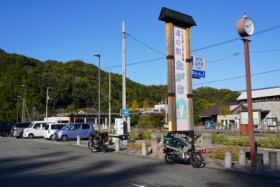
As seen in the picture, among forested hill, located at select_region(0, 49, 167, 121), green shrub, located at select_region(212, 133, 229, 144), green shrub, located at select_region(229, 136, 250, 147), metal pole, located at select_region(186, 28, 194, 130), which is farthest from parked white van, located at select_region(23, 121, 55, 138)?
forested hill, located at select_region(0, 49, 167, 121)

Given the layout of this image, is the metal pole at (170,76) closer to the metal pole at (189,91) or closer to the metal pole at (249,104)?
the metal pole at (189,91)

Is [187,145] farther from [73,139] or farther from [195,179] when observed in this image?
[73,139]

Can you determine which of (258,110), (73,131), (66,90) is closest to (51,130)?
(73,131)

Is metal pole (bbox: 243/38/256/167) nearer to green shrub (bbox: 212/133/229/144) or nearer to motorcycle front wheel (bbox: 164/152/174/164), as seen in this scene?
motorcycle front wheel (bbox: 164/152/174/164)

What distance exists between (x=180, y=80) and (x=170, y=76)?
748 mm

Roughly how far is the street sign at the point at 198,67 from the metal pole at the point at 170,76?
3.17 meters

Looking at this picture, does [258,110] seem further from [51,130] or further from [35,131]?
[51,130]

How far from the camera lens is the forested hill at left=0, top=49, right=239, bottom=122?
318 ft

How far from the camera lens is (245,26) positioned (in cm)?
1564

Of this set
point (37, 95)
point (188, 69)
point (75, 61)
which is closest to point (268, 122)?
point (188, 69)

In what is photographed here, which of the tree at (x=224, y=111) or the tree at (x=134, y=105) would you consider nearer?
the tree at (x=224, y=111)

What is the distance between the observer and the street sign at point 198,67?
21.4 metres

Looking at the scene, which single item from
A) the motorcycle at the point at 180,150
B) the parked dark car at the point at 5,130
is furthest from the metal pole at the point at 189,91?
the parked dark car at the point at 5,130

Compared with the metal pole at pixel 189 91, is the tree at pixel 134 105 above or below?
above
